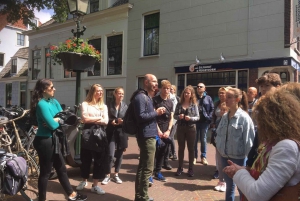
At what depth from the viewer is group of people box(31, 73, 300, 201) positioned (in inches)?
58.4

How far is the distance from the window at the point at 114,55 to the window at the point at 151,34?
1.82 m

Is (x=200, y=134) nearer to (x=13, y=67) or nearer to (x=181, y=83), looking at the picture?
(x=181, y=83)

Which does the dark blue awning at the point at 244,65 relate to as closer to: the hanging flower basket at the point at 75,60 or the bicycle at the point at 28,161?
the hanging flower basket at the point at 75,60

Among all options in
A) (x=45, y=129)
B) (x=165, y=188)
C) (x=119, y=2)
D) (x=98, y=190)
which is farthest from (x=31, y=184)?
(x=119, y=2)

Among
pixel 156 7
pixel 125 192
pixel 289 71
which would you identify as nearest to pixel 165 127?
pixel 125 192

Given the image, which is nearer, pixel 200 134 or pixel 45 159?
pixel 45 159

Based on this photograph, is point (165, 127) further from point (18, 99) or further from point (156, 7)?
point (18, 99)

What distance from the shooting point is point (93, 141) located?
4125 millimetres

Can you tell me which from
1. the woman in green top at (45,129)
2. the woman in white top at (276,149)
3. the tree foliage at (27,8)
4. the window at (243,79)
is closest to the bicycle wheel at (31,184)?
the woman in green top at (45,129)

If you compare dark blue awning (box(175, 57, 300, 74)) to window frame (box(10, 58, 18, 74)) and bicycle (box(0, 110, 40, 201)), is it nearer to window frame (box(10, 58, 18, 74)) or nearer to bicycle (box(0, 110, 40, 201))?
bicycle (box(0, 110, 40, 201))

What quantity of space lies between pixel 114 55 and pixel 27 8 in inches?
219

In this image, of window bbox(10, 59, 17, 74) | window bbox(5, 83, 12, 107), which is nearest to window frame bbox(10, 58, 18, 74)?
window bbox(10, 59, 17, 74)

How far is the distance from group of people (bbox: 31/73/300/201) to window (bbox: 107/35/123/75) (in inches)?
371

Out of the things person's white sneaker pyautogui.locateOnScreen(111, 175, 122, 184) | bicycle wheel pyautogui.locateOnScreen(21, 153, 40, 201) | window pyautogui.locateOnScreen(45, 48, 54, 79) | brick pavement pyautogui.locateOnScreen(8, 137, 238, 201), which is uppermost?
window pyautogui.locateOnScreen(45, 48, 54, 79)
